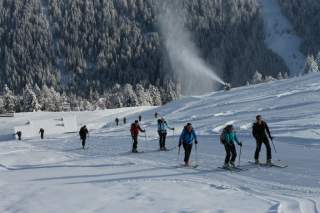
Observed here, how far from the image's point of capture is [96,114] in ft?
319

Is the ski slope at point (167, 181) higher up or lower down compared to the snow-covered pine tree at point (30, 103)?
lower down

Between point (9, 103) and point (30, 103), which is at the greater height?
point (9, 103)

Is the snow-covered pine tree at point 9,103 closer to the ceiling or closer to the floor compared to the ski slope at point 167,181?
closer to the ceiling

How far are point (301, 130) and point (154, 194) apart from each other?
48.8 ft

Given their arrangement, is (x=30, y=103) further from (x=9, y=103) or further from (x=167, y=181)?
(x=167, y=181)

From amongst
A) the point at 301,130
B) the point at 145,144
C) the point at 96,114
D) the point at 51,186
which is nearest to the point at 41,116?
the point at 96,114

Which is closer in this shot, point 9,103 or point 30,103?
point 30,103

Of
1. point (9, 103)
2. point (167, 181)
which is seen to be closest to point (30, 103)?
point (9, 103)

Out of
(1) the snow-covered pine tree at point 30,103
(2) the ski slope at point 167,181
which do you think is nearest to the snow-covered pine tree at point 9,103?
(1) the snow-covered pine tree at point 30,103

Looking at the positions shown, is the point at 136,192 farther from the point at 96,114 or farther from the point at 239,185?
the point at 96,114

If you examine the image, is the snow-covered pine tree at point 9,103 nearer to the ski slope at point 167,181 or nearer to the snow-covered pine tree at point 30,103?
the snow-covered pine tree at point 30,103

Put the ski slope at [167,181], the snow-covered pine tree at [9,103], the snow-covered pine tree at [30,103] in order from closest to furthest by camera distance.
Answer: the ski slope at [167,181] < the snow-covered pine tree at [30,103] < the snow-covered pine tree at [9,103]

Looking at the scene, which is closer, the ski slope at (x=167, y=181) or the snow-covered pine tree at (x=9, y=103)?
the ski slope at (x=167, y=181)

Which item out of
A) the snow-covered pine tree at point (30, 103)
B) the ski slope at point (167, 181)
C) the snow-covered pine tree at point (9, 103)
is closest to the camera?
the ski slope at point (167, 181)
